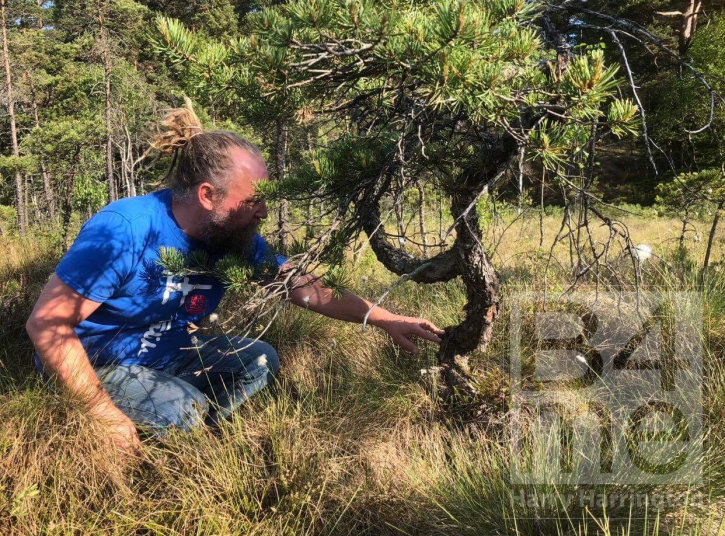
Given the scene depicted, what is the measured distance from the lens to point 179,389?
2.43 meters

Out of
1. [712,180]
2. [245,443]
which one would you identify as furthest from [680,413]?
[712,180]

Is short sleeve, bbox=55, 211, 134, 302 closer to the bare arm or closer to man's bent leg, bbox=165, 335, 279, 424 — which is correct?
the bare arm

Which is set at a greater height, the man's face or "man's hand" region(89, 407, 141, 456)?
the man's face

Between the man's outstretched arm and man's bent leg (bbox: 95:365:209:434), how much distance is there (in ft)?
2.38

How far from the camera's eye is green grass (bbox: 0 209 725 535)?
1706 mm

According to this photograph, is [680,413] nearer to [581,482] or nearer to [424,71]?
[581,482]

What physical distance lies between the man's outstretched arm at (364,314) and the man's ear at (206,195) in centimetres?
60

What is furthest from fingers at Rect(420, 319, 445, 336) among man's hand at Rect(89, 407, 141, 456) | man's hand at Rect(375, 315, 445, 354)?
man's hand at Rect(89, 407, 141, 456)

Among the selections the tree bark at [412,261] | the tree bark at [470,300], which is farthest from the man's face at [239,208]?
the tree bark at [470,300]

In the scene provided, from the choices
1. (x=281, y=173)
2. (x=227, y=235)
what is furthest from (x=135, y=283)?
(x=281, y=173)

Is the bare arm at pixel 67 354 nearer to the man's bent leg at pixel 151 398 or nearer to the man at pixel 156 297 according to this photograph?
the man at pixel 156 297

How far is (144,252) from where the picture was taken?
2.32 metres

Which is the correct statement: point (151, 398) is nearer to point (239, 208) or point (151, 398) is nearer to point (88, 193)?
point (239, 208)

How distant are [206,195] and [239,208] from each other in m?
0.24
